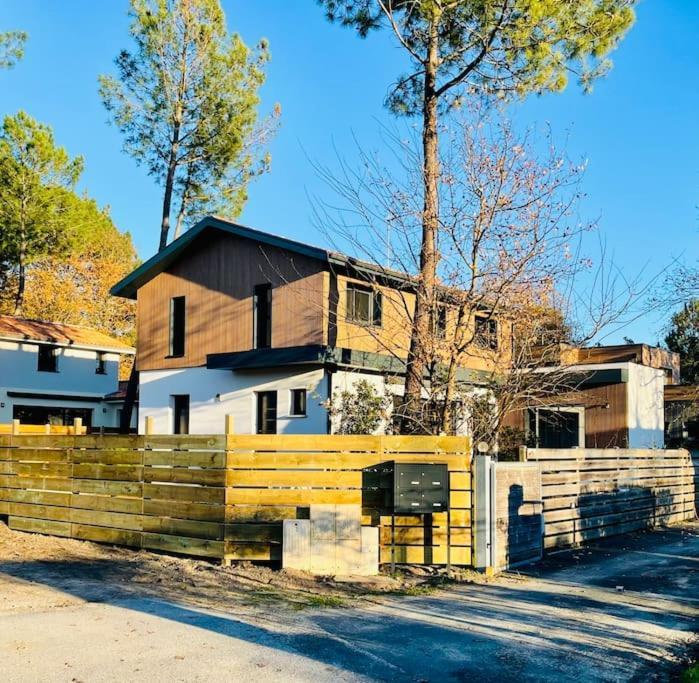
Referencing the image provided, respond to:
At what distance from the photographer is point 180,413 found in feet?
82.9

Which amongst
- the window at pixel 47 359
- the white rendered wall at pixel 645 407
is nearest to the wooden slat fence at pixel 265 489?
the white rendered wall at pixel 645 407

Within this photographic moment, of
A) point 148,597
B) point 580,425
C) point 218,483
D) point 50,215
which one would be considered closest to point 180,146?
point 50,215

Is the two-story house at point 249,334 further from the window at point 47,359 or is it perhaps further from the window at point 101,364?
the window at point 101,364

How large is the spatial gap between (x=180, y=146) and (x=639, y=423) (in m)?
18.2

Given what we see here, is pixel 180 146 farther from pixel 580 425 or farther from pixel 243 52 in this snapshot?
pixel 580 425

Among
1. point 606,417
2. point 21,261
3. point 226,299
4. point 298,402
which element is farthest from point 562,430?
point 21,261

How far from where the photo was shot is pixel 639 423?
25047 millimetres

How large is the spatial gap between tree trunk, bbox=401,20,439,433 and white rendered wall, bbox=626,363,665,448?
1221 centimetres

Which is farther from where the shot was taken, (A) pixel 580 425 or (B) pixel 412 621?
(A) pixel 580 425

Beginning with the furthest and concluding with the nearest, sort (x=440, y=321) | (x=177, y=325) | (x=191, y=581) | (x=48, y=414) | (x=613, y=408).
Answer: (x=48, y=414), (x=177, y=325), (x=613, y=408), (x=440, y=321), (x=191, y=581)

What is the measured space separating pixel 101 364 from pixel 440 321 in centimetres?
3103

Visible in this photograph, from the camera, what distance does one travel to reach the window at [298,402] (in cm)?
2186

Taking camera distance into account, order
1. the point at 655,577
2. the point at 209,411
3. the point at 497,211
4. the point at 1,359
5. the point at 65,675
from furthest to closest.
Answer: the point at 1,359 < the point at 209,411 < the point at 497,211 < the point at 655,577 < the point at 65,675

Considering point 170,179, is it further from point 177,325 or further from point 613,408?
point 613,408
